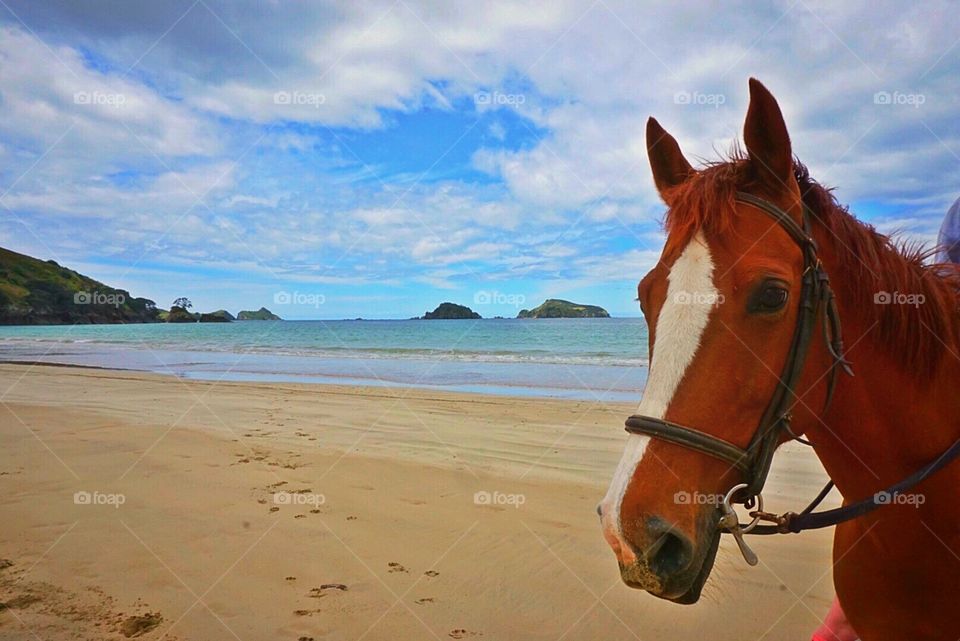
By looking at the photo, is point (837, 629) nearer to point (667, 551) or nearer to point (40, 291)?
point (667, 551)

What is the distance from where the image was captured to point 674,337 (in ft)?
4.54

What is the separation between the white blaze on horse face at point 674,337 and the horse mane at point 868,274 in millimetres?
139

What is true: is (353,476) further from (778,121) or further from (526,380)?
(526,380)

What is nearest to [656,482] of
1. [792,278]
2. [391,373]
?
[792,278]

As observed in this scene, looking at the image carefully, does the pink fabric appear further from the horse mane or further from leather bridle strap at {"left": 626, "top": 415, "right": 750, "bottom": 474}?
leather bridle strap at {"left": 626, "top": 415, "right": 750, "bottom": 474}

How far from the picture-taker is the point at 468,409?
37.6 feet

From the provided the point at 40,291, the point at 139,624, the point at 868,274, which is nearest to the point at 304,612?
the point at 139,624

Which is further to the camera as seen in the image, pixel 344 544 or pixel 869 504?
pixel 344 544

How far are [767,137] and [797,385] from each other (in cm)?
73

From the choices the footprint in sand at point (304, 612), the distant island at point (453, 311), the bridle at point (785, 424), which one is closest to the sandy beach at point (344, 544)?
the footprint in sand at point (304, 612)

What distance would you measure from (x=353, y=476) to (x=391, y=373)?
46.8 feet

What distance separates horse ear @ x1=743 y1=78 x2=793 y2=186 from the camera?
1527 millimetres

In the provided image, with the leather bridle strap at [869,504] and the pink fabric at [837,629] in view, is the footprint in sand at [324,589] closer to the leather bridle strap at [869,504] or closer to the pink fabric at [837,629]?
the pink fabric at [837,629]

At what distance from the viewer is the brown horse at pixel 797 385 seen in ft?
4.23
